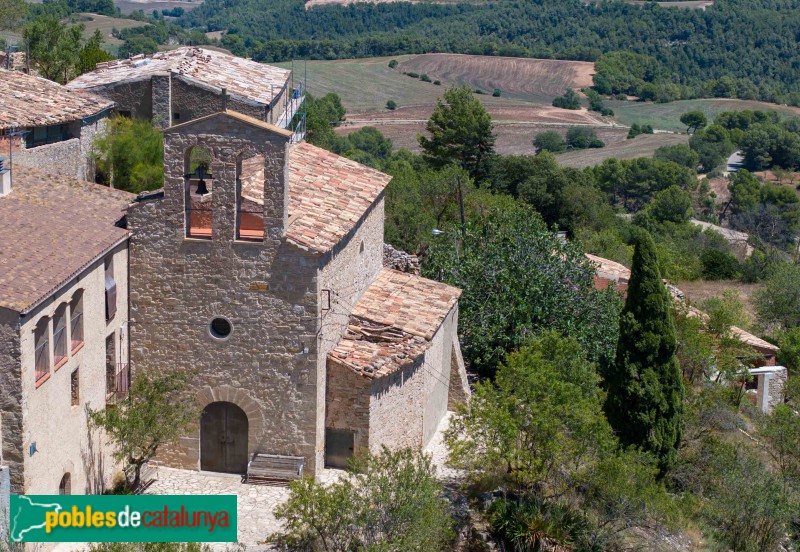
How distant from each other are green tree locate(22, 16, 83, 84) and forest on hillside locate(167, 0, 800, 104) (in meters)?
101

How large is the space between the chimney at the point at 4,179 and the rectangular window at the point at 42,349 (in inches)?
154

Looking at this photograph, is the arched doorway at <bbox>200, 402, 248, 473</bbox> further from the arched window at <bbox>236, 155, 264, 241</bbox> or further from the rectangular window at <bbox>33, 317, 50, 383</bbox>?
the rectangular window at <bbox>33, 317, 50, 383</bbox>

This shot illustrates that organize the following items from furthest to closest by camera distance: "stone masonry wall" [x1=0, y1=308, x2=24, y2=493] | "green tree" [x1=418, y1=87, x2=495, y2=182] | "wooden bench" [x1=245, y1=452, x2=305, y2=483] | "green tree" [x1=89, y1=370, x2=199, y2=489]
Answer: "green tree" [x1=418, y1=87, x2=495, y2=182]
"wooden bench" [x1=245, y1=452, x2=305, y2=483]
"green tree" [x1=89, y1=370, x2=199, y2=489]
"stone masonry wall" [x1=0, y1=308, x2=24, y2=493]

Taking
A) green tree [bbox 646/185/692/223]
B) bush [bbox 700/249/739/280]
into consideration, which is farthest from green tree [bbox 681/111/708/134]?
bush [bbox 700/249/739/280]

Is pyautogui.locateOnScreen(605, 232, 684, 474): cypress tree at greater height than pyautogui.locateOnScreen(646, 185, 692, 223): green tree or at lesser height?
greater

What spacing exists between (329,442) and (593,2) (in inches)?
7002

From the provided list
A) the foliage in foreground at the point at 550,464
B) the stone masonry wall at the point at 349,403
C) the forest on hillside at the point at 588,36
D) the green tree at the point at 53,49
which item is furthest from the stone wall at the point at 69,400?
the forest on hillside at the point at 588,36

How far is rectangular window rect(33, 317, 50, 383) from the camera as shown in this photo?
17.3 m

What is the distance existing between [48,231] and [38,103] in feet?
35.1

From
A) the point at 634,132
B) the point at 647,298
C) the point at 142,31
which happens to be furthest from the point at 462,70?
the point at 647,298

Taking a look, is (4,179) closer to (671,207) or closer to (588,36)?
(671,207)

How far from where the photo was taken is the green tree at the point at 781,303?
1790 inches

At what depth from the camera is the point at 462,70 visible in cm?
14612

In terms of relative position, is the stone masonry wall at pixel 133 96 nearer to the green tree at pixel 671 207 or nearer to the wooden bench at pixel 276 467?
the wooden bench at pixel 276 467
